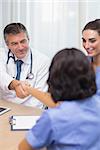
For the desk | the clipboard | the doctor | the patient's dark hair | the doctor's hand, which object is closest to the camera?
the patient's dark hair

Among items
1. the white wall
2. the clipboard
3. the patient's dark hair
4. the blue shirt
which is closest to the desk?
the clipboard

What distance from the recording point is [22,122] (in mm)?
1729

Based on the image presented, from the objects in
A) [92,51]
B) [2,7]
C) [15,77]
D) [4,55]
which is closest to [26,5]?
[2,7]

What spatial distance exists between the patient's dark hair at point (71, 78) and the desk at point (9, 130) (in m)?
0.53

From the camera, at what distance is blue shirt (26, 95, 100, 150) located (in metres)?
1.02

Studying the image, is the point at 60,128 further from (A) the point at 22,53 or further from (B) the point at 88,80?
(A) the point at 22,53

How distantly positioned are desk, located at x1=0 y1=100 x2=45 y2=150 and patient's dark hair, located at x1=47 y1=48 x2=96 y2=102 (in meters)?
0.53

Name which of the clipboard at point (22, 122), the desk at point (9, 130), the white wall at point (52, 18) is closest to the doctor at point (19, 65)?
the desk at point (9, 130)

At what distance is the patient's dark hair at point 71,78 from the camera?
101 cm

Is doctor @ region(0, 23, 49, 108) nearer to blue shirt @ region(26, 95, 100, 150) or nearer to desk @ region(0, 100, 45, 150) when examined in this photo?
desk @ region(0, 100, 45, 150)

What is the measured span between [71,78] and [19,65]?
1387 millimetres

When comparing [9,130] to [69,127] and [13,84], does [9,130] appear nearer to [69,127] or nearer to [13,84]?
[13,84]

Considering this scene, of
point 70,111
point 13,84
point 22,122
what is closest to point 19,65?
point 13,84

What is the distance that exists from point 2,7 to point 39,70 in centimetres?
109
